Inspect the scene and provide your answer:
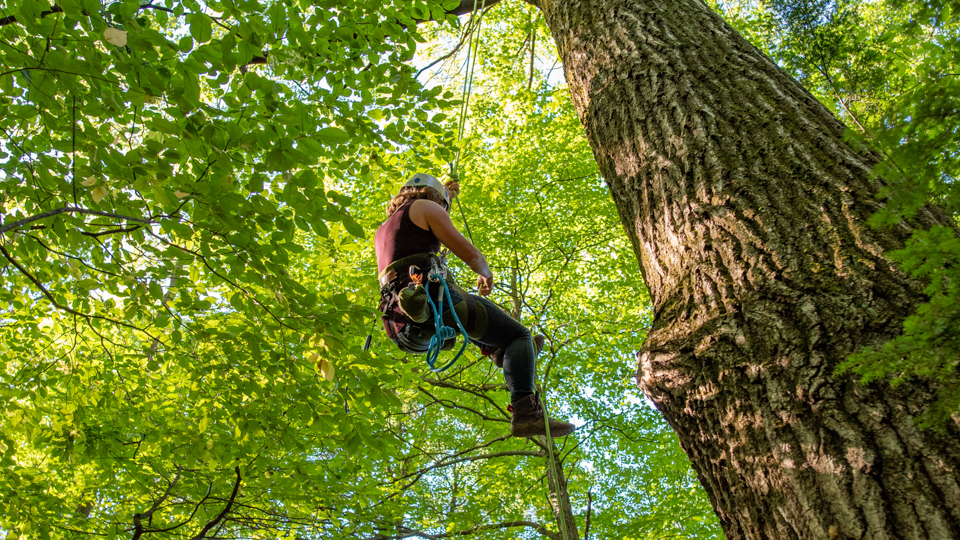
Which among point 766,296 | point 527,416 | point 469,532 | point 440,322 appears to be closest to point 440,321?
point 440,322

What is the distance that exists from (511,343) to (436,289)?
0.63m

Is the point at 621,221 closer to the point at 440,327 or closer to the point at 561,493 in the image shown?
the point at 440,327

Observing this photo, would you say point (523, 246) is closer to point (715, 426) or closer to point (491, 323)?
point (491, 323)

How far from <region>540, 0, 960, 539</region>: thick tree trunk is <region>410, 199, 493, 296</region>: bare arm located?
887 millimetres

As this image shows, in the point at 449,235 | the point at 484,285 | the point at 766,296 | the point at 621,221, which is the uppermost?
the point at 449,235

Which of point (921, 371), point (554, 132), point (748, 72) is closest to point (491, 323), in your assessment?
point (748, 72)

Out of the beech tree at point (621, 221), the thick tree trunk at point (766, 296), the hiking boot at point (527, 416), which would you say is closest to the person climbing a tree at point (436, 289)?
the hiking boot at point (527, 416)

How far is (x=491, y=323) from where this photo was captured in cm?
326

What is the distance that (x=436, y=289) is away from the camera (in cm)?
294

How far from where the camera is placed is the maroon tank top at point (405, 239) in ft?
10.3

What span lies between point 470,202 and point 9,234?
583cm

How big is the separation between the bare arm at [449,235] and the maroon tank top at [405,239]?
6cm

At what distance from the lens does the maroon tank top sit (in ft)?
10.3

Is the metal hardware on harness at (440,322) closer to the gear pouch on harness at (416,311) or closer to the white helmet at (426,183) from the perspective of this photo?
the gear pouch on harness at (416,311)
